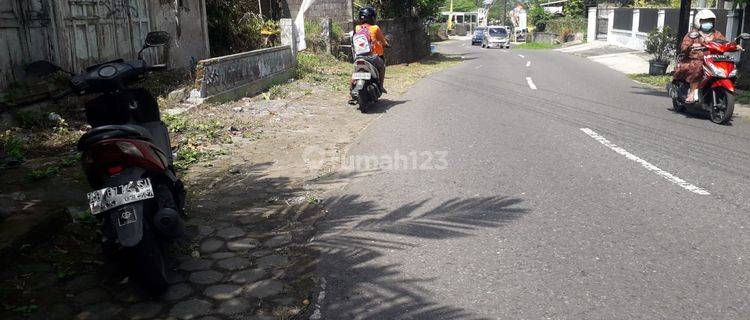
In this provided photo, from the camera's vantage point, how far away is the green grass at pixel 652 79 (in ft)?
52.9

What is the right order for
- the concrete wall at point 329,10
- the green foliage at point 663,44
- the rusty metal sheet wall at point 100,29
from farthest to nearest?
the concrete wall at point 329,10, the green foliage at point 663,44, the rusty metal sheet wall at point 100,29

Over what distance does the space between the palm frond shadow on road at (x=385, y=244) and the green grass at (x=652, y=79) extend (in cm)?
1276

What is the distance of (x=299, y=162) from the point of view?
7.30 metres

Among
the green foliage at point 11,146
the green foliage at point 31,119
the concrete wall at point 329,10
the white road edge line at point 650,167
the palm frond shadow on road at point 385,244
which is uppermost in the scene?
the concrete wall at point 329,10

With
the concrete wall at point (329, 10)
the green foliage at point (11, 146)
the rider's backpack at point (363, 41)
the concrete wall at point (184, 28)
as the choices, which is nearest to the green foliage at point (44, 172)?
the green foliage at point (11, 146)

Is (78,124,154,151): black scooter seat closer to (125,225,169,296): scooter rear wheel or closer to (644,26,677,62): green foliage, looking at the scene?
(125,225,169,296): scooter rear wheel

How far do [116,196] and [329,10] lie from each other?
1943cm

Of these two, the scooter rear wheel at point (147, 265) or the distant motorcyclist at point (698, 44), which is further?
the distant motorcyclist at point (698, 44)

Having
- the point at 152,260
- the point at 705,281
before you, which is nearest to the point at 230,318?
the point at 152,260

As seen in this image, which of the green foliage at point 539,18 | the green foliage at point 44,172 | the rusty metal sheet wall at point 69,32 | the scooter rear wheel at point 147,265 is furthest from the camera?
the green foliage at point 539,18

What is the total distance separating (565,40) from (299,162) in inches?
1926

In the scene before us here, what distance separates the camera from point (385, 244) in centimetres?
447

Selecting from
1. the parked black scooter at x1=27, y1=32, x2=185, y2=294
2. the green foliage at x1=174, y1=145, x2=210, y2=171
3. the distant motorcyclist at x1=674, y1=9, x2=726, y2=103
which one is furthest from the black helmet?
the parked black scooter at x1=27, y1=32, x2=185, y2=294

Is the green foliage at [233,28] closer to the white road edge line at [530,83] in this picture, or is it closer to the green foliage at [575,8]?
the white road edge line at [530,83]
